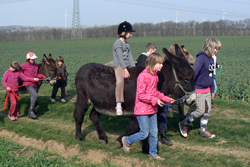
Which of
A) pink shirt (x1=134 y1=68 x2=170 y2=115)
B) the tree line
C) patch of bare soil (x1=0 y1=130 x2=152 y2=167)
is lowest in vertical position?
patch of bare soil (x1=0 y1=130 x2=152 y2=167)

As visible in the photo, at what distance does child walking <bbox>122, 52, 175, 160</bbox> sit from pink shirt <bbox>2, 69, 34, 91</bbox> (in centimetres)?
505

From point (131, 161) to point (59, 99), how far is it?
6.30 meters

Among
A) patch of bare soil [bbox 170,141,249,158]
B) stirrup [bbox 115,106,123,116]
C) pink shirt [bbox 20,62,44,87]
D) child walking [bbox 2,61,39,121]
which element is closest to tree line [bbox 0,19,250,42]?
pink shirt [bbox 20,62,44,87]

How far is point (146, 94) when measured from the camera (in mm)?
4645

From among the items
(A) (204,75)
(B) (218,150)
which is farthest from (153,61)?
(B) (218,150)

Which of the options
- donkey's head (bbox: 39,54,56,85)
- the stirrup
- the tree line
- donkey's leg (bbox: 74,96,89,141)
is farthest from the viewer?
the tree line

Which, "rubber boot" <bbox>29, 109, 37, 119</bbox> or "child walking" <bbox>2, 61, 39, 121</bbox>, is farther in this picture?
"rubber boot" <bbox>29, 109, 37, 119</bbox>

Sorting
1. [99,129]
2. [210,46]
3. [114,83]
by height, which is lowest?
[99,129]

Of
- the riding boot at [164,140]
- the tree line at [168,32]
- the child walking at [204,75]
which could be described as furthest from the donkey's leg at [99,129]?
the tree line at [168,32]

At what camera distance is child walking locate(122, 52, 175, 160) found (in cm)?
462

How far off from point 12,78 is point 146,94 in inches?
220

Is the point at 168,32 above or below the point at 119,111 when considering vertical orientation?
above

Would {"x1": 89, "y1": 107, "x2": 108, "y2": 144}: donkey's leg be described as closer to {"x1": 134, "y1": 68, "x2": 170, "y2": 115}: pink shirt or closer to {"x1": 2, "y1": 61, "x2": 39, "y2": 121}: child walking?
{"x1": 134, "y1": 68, "x2": 170, "y2": 115}: pink shirt

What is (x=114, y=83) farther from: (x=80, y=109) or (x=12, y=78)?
(x=12, y=78)
